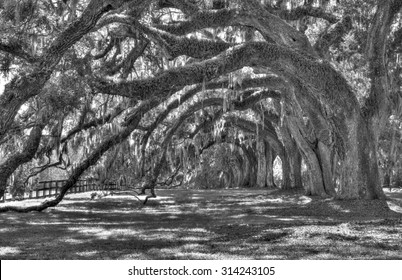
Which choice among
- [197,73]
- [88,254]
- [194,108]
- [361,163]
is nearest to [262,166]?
[194,108]

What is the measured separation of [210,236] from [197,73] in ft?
11.3

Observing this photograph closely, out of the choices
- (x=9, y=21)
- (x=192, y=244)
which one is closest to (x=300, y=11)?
(x=9, y=21)

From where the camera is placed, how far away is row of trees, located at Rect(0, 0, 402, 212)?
1196 cm

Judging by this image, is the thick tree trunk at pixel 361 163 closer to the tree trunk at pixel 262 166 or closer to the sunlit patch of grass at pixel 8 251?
the sunlit patch of grass at pixel 8 251

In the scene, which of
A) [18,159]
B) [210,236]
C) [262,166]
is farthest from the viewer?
[262,166]

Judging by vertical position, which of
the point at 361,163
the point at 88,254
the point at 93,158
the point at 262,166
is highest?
the point at 262,166

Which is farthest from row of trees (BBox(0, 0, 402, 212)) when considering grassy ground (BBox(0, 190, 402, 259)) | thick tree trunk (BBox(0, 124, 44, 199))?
grassy ground (BBox(0, 190, 402, 259))

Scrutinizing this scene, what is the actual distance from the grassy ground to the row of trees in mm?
1664

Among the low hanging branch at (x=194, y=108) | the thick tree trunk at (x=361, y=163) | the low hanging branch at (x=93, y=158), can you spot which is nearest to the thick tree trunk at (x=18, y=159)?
the low hanging branch at (x=93, y=158)

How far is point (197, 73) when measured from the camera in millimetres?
12289

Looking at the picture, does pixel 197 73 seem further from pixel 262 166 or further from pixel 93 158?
pixel 262 166

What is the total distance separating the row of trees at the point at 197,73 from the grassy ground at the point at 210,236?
1664 mm

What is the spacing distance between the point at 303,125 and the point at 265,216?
7254 mm

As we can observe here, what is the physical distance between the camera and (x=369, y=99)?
18750 mm
